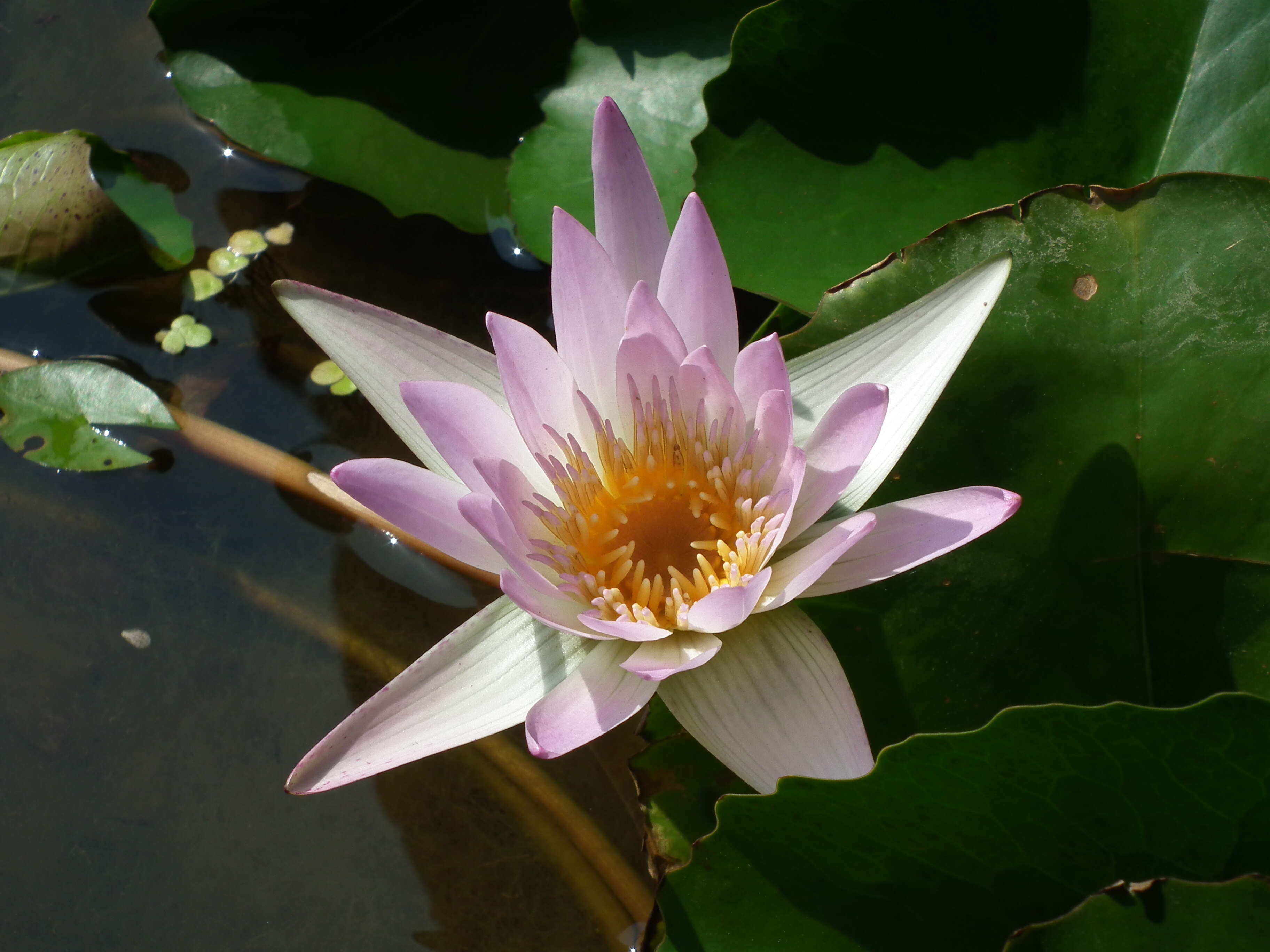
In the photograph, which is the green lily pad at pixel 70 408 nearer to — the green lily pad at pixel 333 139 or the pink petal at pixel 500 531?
the green lily pad at pixel 333 139

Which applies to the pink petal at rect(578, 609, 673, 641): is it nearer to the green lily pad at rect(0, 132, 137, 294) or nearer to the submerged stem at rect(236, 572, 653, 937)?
the submerged stem at rect(236, 572, 653, 937)

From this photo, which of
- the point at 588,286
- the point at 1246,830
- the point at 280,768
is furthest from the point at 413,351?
the point at 1246,830

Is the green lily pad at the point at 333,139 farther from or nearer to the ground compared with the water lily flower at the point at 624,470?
farther from the ground

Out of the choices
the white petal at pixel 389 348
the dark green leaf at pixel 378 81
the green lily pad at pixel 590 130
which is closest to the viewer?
the white petal at pixel 389 348

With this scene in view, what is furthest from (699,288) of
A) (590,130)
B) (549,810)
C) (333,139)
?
(333,139)

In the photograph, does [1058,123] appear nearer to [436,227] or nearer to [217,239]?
[436,227]

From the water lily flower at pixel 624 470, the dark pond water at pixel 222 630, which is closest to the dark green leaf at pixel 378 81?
the dark pond water at pixel 222 630

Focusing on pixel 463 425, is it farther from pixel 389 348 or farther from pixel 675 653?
pixel 675 653
